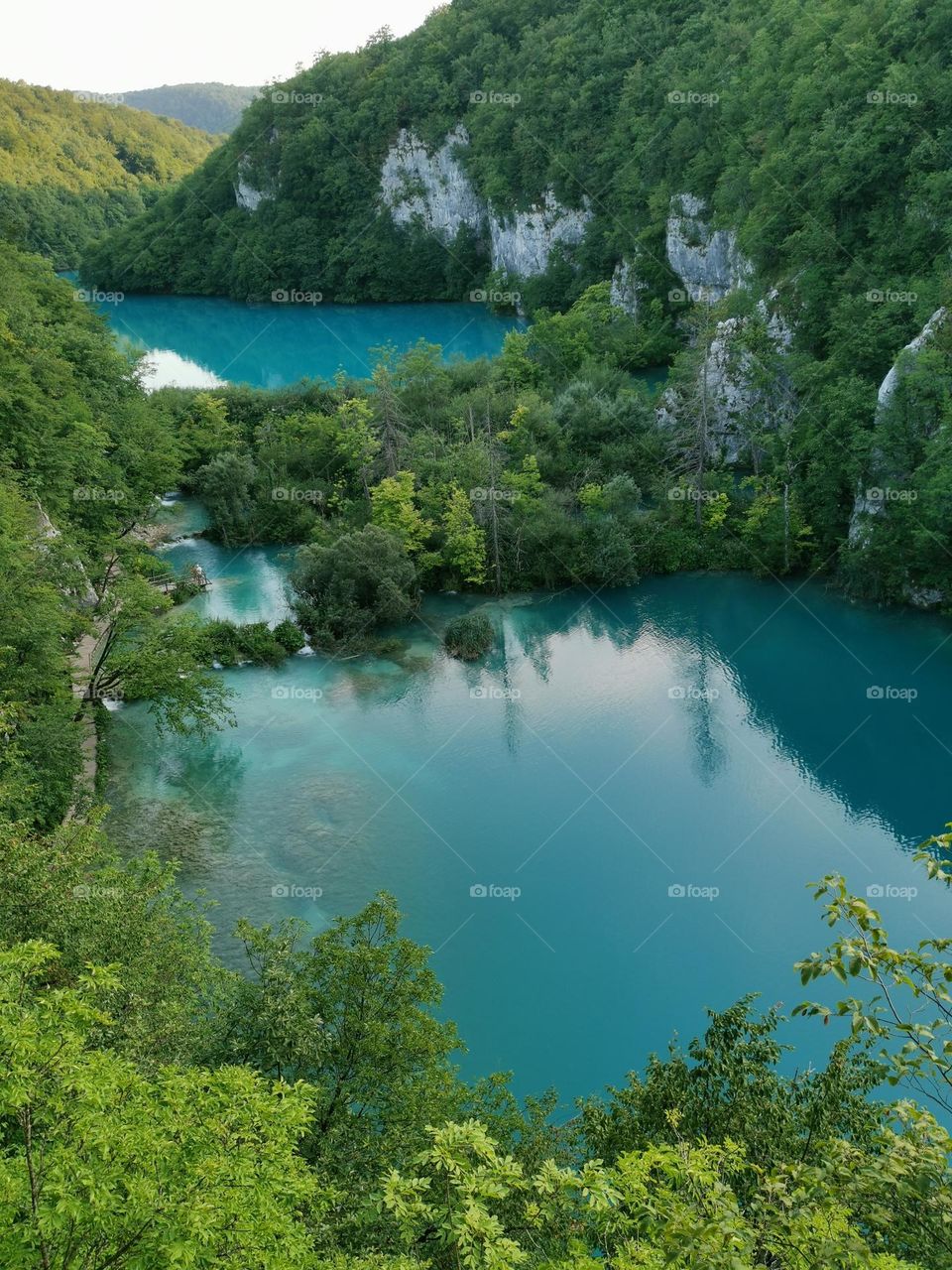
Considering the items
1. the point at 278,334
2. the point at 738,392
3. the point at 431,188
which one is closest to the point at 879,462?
the point at 738,392

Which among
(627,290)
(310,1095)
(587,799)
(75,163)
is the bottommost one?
(587,799)

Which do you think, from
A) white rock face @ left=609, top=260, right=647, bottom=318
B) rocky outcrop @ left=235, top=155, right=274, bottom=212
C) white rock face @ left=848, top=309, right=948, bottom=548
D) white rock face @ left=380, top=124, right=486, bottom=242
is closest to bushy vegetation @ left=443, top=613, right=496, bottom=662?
white rock face @ left=848, top=309, right=948, bottom=548

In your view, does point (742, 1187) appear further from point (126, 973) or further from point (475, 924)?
point (475, 924)

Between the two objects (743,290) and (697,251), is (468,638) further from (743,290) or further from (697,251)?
(697,251)

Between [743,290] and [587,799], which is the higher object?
[743,290]

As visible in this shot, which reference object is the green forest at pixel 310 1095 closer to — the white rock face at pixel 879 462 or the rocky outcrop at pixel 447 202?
the white rock face at pixel 879 462

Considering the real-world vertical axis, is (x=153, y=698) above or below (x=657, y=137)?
below

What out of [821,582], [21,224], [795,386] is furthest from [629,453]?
[21,224]
